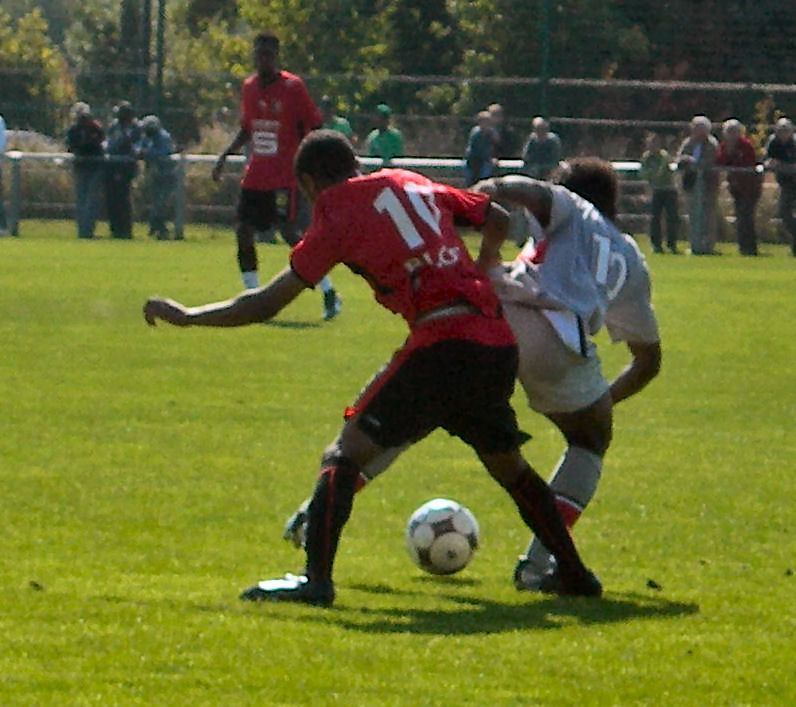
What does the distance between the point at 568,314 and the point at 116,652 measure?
6.94 feet

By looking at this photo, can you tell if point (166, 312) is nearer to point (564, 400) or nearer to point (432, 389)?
point (432, 389)

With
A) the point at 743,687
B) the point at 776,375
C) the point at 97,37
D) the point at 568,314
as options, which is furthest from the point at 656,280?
the point at 97,37

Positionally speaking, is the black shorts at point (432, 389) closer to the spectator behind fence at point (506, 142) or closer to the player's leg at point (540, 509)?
the player's leg at point (540, 509)

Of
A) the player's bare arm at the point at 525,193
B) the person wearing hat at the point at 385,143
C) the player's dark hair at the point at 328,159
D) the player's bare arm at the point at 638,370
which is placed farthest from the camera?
the person wearing hat at the point at 385,143

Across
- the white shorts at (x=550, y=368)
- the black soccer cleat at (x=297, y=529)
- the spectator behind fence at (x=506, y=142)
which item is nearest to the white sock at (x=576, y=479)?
the white shorts at (x=550, y=368)

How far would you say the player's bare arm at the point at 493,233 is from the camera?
704 cm

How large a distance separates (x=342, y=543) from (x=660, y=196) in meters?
21.2

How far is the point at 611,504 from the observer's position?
9117mm

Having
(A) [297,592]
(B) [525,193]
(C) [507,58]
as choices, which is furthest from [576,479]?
(C) [507,58]

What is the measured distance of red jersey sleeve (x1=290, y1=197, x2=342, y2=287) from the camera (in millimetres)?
6621

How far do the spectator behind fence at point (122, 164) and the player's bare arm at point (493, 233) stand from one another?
22.9 meters

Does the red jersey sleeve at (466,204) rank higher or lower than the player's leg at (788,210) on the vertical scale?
higher

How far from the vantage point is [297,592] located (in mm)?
6648

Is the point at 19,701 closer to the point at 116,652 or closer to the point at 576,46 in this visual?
the point at 116,652
